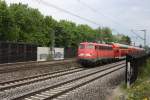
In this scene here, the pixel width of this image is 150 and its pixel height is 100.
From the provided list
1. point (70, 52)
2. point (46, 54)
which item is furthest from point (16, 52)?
point (70, 52)

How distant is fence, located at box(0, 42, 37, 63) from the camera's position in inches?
1441

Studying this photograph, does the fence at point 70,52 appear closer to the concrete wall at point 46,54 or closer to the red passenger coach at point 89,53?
the concrete wall at point 46,54

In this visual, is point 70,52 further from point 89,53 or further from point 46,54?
point 89,53

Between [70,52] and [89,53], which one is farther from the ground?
[89,53]

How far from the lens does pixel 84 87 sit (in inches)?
698

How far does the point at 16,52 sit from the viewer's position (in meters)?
39.2

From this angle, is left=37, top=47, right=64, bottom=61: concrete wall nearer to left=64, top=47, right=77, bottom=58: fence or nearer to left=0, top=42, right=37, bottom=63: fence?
left=0, top=42, right=37, bottom=63: fence

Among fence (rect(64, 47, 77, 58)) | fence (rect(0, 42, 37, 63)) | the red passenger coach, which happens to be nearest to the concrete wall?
fence (rect(0, 42, 37, 63))

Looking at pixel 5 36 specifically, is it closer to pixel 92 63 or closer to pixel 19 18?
pixel 19 18

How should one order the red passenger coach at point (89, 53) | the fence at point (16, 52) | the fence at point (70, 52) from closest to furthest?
the red passenger coach at point (89, 53), the fence at point (16, 52), the fence at point (70, 52)

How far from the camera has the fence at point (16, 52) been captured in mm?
36603

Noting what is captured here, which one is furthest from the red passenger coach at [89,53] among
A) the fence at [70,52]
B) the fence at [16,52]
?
the fence at [70,52]

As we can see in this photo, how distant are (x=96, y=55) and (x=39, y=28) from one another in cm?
3475

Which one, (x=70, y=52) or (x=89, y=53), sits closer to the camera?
(x=89, y=53)
